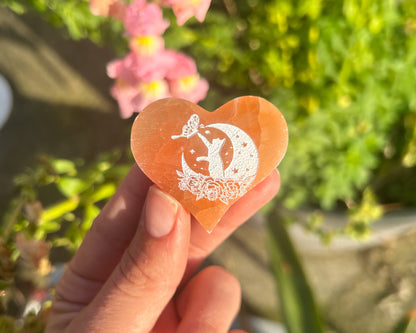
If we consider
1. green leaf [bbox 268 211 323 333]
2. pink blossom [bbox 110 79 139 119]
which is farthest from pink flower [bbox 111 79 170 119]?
green leaf [bbox 268 211 323 333]

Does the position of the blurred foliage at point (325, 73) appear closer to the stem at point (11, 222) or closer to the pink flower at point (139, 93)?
the pink flower at point (139, 93)

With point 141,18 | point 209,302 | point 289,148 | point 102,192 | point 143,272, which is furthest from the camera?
point 289,148

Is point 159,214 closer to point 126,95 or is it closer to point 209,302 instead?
point 209,302

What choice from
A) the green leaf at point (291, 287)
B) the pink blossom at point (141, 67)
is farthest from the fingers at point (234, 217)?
the pink blossom at point (141, 67)

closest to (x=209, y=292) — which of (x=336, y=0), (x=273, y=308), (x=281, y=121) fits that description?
(x=281, y=121)

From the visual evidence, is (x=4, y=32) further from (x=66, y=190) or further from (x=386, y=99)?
(x=386, y=99)

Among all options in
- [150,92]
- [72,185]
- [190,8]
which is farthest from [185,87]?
[72,185]
